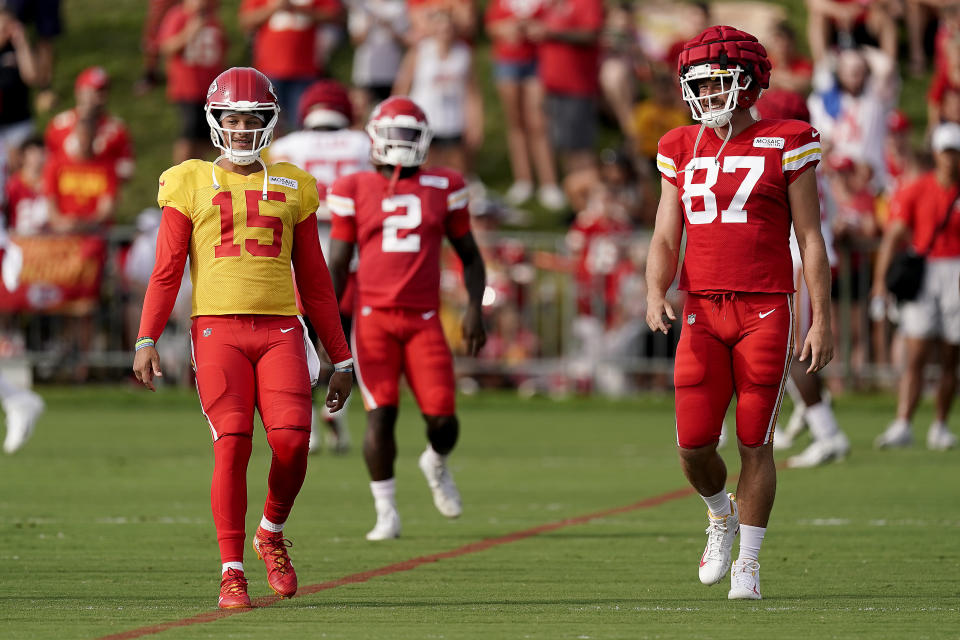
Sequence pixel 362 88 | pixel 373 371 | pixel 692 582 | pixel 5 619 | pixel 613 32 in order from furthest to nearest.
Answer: pixel 613 32
pixel 362 88
pixel 373 371
pixel 692 582
pixel 5 619

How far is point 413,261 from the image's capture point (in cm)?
889

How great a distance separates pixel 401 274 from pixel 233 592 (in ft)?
9.80

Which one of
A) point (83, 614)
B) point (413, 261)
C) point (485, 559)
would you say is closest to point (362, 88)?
point (413, 261)

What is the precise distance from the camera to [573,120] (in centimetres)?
1881

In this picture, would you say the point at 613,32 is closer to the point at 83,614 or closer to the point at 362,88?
the point at 362,88

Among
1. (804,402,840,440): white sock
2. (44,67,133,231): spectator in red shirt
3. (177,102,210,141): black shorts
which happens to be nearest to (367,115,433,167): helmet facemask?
(804,402,840,440): white sock

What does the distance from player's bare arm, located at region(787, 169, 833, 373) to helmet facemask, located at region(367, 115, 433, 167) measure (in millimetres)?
2790

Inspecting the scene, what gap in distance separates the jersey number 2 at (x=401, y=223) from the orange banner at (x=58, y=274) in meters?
9.19

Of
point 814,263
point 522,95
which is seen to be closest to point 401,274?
point 814,263

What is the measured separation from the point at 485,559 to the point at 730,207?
2.11 meters

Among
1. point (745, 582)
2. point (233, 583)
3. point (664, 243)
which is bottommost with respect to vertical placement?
point (745, 582)

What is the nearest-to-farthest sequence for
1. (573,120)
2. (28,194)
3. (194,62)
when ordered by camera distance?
(28,194)
(194,62)
(573,120)

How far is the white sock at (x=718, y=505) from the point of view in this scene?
683 centimetres

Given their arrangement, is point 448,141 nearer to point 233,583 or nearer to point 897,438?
point 897,438
